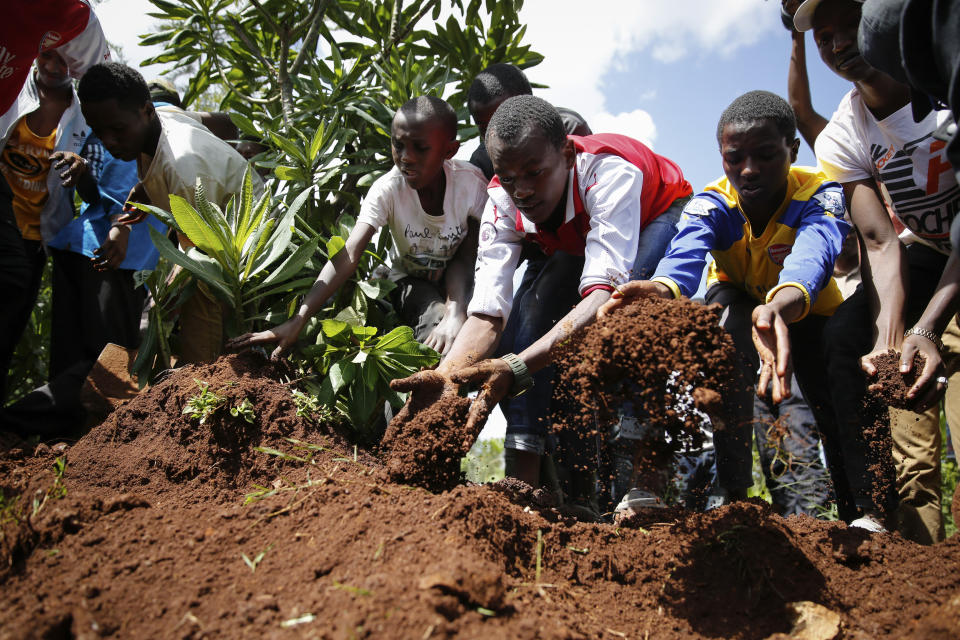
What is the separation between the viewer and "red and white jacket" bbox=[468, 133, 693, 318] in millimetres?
2633

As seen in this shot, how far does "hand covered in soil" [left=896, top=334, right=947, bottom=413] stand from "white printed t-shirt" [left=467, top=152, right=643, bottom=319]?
0.99 meters

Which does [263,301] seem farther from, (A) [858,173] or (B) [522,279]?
(A) [858,173]

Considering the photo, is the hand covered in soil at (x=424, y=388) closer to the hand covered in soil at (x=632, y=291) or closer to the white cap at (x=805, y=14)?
the hand covered in soil at (x=632, y=291)

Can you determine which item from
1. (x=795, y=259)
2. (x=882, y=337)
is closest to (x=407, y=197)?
(x=795, y=259)

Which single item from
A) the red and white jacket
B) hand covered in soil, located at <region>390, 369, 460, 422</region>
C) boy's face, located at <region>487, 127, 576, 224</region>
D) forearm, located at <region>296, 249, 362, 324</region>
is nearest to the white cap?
the red and white jacket

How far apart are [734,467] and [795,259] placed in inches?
35.5

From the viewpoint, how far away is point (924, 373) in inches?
84.0

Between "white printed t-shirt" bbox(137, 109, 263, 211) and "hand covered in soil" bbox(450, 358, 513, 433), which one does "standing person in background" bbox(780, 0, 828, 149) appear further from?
"white printed t-shirt" bbox(137, 109, 263, 211)

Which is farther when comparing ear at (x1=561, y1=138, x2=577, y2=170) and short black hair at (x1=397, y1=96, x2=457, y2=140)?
short black hair at (x1=397, y1=96, x2=457, y2=140)

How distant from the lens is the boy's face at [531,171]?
267cm

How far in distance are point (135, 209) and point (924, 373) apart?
11.6ft

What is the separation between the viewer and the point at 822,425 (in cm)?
289

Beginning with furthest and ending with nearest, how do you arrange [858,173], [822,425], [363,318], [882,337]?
[363,318] < [822,425] < [858,173] < [882,337]

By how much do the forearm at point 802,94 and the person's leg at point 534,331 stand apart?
150 centimetres
